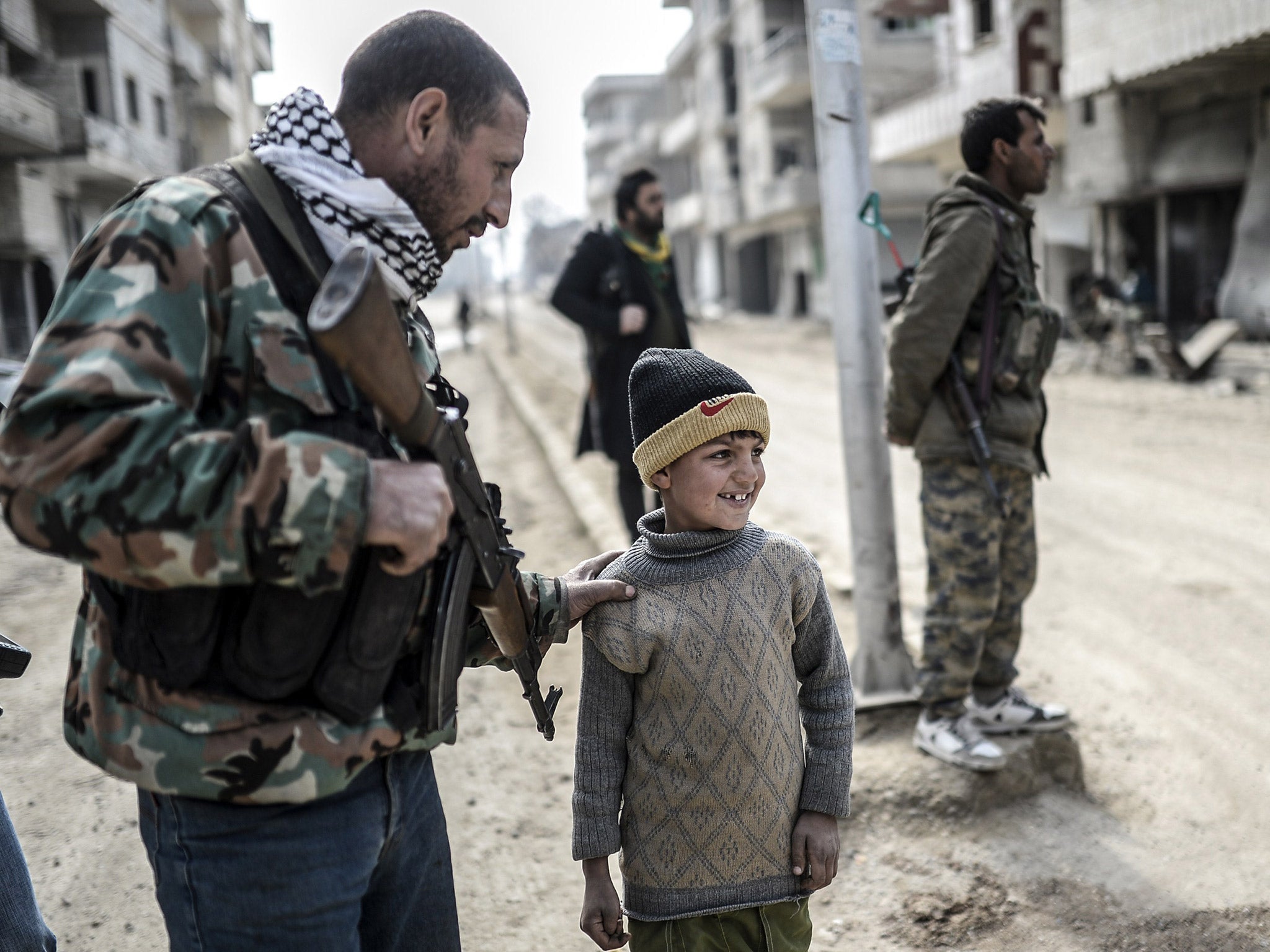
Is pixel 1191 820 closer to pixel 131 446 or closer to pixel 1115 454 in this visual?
pixel 131 446

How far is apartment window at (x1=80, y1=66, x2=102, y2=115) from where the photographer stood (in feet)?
73.2

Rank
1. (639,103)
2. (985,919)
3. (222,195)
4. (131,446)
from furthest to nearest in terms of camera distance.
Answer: (639,103), (985,919), (222,195), (131,446)

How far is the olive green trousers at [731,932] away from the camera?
1.93 meters

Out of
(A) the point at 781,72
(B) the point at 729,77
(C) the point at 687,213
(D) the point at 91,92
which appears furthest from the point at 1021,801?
(C) the point at 687,213

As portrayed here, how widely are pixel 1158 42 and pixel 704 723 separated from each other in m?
15.7

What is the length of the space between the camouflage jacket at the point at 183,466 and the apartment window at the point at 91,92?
24.6 m

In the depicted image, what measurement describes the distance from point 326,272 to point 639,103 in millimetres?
74155

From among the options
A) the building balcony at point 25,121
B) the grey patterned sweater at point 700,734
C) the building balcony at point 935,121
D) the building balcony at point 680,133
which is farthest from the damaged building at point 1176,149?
the building balcony at point 680,133

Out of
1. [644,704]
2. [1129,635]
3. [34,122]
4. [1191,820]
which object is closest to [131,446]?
[644,704]

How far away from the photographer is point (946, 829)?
10.4 feet

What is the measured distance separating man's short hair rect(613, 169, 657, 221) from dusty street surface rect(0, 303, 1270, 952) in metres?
2.11

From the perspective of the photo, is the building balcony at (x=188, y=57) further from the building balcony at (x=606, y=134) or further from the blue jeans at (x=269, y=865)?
the building balcony at (x=606, y=134)

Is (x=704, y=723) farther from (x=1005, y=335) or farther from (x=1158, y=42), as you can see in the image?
(x=1158, y=42)

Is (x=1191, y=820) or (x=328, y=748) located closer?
(x=328, y=748)
